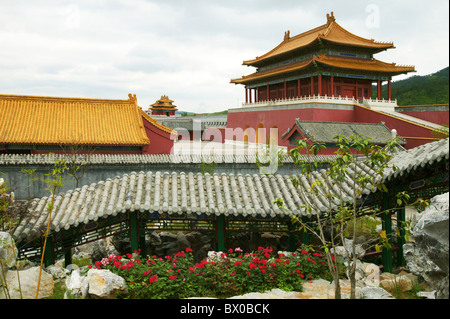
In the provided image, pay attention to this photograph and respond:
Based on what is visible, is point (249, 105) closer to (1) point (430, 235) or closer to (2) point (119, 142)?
(2) point (119, 142)

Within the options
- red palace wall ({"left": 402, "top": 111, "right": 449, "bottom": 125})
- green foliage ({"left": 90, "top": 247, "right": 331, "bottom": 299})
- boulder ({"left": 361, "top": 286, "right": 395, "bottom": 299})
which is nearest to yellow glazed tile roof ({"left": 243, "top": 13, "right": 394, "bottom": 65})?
red palace wall ({"left": 402, "top": 111, "right": 449, "bottom": 125})

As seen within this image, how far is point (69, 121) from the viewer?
717 inches

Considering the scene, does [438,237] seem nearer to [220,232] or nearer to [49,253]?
[220,232]

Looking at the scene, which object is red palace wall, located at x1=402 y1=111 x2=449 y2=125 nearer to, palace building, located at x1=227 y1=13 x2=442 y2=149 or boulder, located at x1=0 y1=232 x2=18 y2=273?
palace building, located at x1=227 y1=13 x2=442 y2=149

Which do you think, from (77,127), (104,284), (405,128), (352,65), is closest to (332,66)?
(352,65)

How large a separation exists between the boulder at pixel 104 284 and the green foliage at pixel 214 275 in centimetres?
19

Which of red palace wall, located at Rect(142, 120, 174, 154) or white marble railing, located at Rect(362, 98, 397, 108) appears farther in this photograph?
white marble railing, located at Rect(362, 98, 397, 108)

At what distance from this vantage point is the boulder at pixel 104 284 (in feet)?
16.6

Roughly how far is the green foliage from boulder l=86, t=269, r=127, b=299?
187 mm

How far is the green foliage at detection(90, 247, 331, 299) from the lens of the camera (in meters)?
5.47

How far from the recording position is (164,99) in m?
57.9
